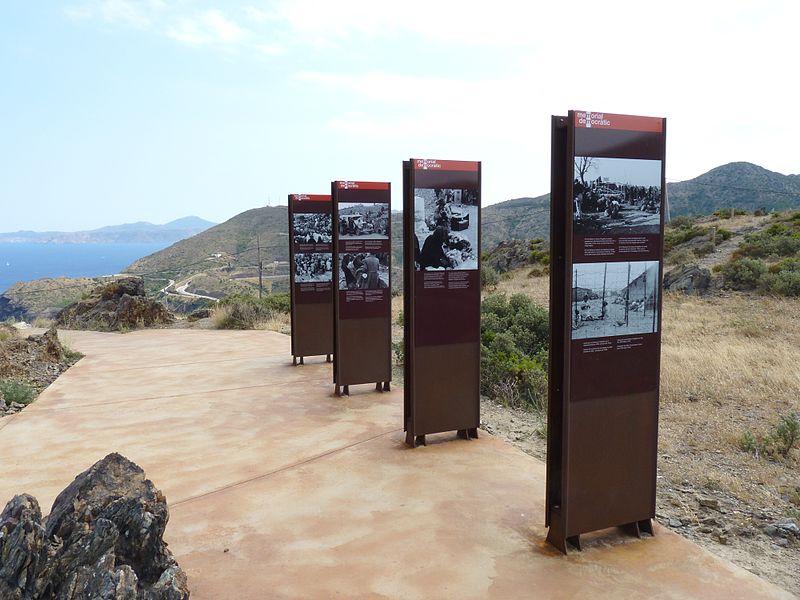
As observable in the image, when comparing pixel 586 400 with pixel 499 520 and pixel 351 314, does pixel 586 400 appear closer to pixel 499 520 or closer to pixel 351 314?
pixel 499 520

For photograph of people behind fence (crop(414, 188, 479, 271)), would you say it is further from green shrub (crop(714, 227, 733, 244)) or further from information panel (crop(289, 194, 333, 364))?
green shrub (crop(714, 227, 733, 244))

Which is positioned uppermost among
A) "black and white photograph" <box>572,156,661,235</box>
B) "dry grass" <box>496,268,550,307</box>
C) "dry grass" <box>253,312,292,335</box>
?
"black and white photograph" <box>572,156,661,235</box>

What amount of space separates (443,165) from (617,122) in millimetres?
2024

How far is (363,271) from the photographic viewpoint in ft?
23.8

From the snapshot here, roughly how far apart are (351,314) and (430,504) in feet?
10.5

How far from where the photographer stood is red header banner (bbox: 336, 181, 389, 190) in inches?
279

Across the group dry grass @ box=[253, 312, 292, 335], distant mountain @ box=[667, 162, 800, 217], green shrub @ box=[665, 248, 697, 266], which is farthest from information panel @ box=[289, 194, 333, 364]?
distant mountain @ box=[667, 162, 800, 217]

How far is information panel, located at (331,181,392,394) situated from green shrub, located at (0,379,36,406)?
136 inches

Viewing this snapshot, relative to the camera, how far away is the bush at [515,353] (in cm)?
A: 728

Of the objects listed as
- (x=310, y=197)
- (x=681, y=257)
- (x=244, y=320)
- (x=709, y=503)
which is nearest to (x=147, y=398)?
(x=310, y=197)

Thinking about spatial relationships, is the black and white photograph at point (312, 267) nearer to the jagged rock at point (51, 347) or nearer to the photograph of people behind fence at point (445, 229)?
the jagged rock at point (51, 347)

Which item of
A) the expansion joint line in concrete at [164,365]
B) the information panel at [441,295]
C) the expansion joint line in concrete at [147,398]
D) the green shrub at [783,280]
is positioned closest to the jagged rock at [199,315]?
the expansion joint line in concrete at [164,365]

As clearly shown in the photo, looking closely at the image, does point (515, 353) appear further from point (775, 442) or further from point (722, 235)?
point (722, 235)

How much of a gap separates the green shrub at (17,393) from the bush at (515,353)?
203 inches
